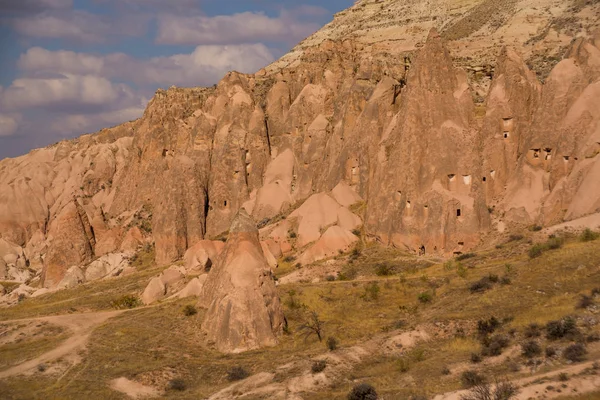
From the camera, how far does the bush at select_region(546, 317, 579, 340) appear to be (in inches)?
924

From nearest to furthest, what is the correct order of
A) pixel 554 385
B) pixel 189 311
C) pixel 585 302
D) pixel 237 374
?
pixel 554 385 < pixel 585 302 < pixel 237 374 < pixel 189 311

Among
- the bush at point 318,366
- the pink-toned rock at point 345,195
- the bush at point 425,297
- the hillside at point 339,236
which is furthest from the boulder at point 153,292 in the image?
the bush at point 318,366

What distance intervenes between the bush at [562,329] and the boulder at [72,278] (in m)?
46.3

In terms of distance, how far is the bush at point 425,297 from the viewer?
34312mm

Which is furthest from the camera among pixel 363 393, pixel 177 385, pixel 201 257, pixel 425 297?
pixel 201 257

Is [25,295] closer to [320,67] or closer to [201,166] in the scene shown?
[201,166]

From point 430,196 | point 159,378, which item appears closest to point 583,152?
point 430,196

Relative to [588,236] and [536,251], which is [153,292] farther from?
[588,236]

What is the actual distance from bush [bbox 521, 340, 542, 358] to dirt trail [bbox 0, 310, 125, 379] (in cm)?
2224

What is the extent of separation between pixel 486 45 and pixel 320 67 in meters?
25.0

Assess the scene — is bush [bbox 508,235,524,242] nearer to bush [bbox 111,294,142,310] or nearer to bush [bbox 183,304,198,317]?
bush [bbox 183,304,198,317]

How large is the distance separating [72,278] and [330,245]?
2702 centimetres

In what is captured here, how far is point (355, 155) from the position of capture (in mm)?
53156

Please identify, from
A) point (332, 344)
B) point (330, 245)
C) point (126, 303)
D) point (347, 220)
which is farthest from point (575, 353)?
point (126, 303)
